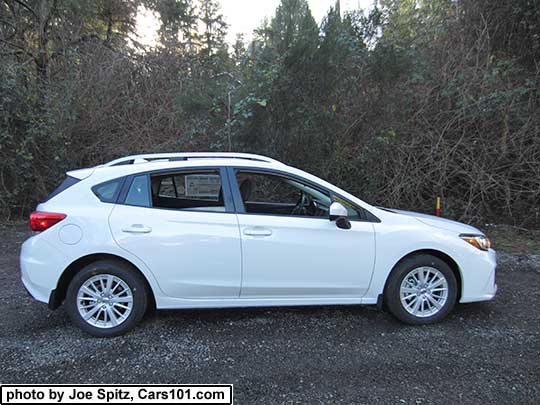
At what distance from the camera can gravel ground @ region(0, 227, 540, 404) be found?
8.55 feet

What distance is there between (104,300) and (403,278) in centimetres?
277

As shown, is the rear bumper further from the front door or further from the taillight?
the front door

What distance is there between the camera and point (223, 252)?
10.8 ft

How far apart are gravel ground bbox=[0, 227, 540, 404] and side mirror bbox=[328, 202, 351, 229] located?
3.27 feet

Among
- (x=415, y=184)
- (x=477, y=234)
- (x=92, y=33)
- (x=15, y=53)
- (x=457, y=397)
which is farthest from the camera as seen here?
(x=92, y=33)

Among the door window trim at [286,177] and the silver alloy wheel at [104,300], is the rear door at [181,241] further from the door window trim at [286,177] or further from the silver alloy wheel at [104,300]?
the silver alloy wheel at [104,300]

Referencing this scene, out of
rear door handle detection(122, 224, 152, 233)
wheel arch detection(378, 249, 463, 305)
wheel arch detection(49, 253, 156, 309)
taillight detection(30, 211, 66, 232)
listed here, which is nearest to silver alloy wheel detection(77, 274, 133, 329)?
wheel arch detection(49, 253, 156, 309)

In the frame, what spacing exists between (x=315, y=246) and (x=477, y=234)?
1680mm

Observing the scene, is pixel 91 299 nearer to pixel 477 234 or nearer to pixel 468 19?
pixel 477 234

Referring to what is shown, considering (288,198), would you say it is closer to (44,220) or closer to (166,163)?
(166,163)

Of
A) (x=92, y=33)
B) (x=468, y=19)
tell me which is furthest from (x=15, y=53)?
(x=468, y=19)

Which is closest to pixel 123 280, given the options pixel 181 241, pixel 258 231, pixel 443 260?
pixel 181 241

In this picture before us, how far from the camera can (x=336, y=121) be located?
7.34m

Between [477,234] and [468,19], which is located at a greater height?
[468,19]
